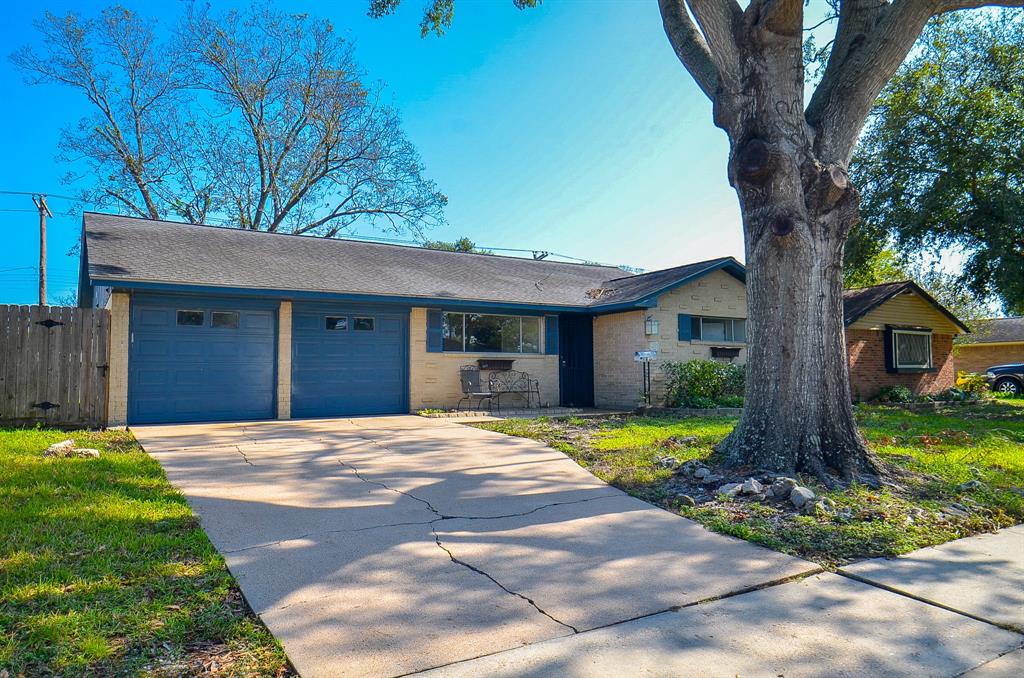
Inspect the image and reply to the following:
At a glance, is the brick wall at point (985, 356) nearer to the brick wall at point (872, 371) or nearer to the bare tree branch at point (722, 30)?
the brick wall at point (872, 371)

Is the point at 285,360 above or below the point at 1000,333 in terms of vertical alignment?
below

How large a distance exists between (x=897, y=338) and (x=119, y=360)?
19.6 metres

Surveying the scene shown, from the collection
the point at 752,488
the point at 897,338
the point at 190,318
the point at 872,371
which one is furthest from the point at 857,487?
the point at 897,338

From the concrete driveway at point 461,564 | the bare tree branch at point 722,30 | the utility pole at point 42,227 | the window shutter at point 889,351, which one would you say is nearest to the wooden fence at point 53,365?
the concrete driveway at point 461,564

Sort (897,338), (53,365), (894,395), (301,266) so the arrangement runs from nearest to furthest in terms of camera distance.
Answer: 1. (53,365)
2. (301,266)
3. (894,395)
4. (897,338)

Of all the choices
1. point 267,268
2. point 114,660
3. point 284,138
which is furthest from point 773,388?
point 284,138

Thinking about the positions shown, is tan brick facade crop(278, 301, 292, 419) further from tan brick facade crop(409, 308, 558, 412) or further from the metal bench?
the metal bench

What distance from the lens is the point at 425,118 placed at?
20.7 metres

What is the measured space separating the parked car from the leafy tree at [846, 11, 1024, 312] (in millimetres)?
10112

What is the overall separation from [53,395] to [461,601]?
8.88 meters

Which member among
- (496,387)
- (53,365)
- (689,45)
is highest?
(689,45)

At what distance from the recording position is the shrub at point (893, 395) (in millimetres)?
16984

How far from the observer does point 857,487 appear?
534cm

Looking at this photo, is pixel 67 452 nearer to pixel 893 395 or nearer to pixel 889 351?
pixel 893 395
